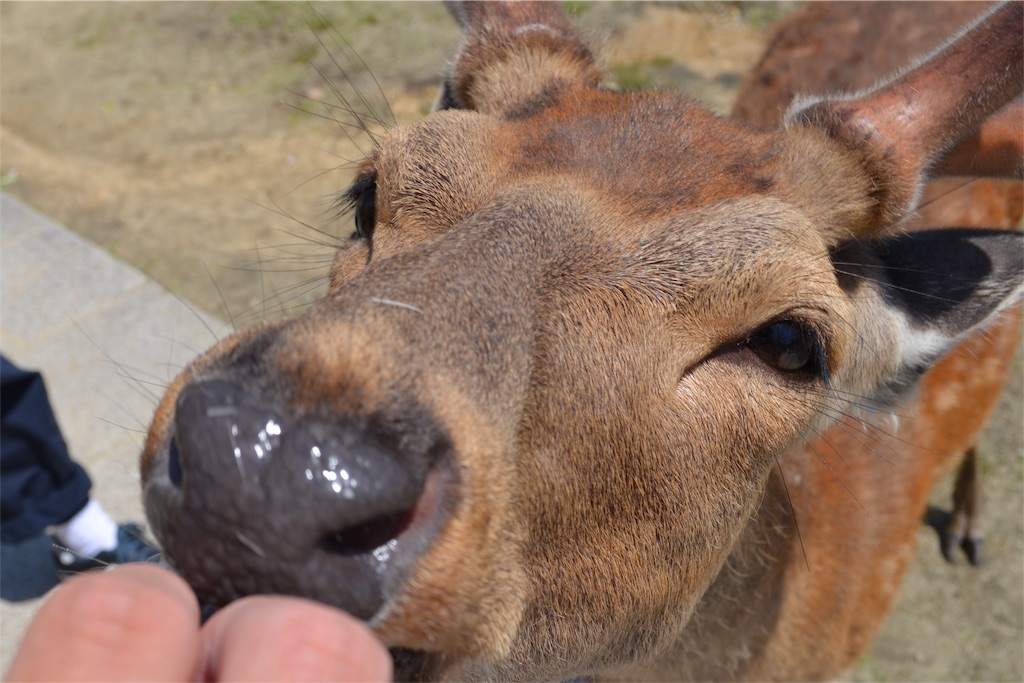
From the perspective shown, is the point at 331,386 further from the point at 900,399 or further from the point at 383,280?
the point at 900,399

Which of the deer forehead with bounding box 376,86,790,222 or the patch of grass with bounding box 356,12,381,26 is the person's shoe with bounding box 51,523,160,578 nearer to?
the deer forehead with bounding box 376,86,790,222

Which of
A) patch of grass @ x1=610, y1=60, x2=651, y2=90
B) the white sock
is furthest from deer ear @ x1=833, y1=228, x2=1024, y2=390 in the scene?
patch of grass @ x1=610, y1=60, x2=651, y2=90

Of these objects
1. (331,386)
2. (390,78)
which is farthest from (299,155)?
(331,386)

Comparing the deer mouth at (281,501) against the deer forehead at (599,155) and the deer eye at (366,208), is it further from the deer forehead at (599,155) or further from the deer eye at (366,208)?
the deer eye at (366,208)

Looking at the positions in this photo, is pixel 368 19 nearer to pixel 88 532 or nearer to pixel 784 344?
pixel 88 532

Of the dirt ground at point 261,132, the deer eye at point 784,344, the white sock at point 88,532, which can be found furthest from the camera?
the dirt ground at point 261,132

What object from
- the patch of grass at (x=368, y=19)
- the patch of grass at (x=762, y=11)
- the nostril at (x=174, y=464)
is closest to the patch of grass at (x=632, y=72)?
the patch of grass at (x=762, y=11)
